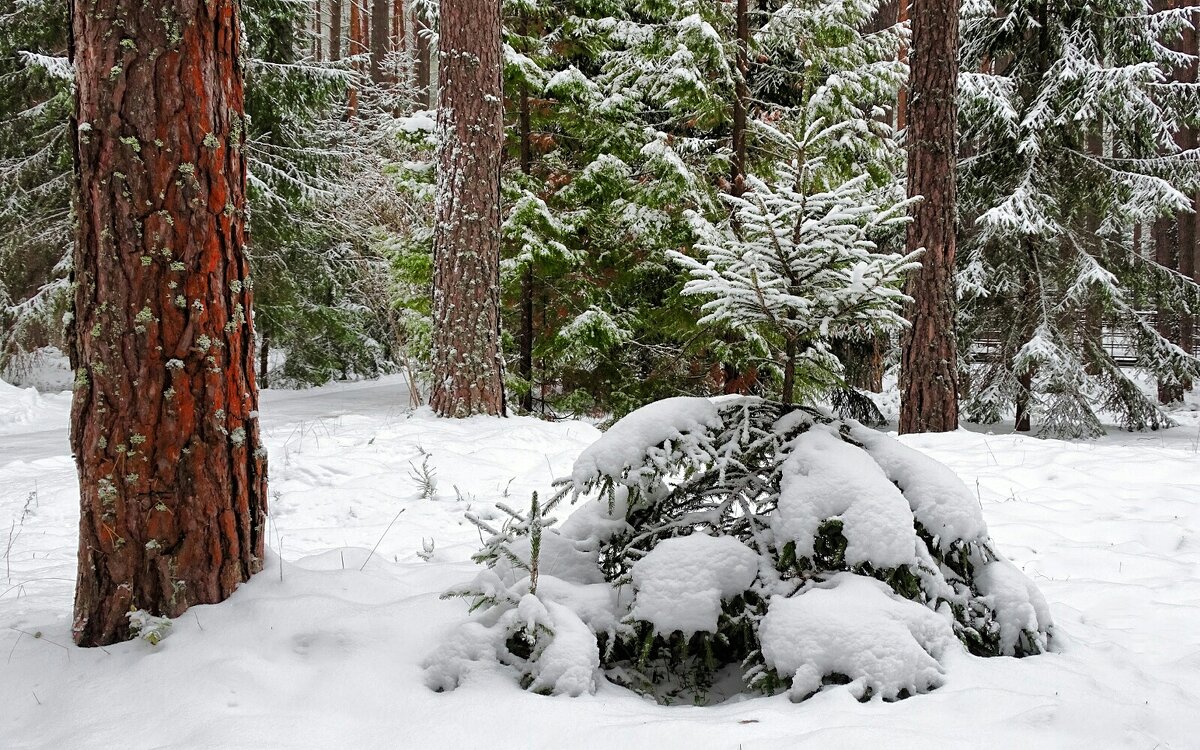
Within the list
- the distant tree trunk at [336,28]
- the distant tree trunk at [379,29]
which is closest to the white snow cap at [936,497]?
the distant tree trunk at [336,28]

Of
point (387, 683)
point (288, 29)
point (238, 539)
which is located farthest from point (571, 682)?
Result: point (288, 29)

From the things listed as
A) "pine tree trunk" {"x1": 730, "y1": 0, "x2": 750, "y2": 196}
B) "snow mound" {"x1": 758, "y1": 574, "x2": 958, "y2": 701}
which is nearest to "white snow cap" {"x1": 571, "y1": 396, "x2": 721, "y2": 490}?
"snow mound" {"x1": 758, "y1": 574, "x2": 958, "y2": 701}

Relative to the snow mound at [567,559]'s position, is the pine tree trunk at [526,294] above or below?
above

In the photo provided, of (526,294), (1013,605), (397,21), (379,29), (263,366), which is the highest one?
(379,29)

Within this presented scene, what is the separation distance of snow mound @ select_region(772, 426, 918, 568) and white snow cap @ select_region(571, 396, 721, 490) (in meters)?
0.33

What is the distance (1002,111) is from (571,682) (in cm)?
1097

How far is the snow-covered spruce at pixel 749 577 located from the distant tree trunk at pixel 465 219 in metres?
4.51

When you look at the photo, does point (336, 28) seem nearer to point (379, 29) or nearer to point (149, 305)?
point (379, 29)

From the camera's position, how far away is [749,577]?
2070mm

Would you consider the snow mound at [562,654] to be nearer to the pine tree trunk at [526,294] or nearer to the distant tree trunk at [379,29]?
the pine tree trunk at [526,294]

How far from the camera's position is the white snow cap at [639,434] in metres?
2.16

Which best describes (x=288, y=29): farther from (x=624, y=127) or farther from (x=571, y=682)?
(x=571, y=682)

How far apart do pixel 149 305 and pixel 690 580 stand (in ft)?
5.74

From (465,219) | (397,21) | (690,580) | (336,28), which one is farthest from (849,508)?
(397,21)
